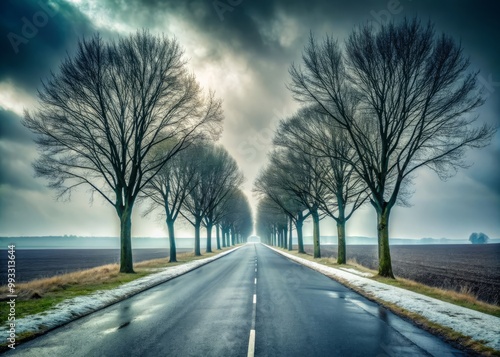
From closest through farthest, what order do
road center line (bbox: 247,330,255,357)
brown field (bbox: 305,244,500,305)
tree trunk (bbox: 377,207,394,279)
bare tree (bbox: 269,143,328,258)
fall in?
road center line (bbox: 247,330,255,357) < brown field (bbox: 305,244,500,305) < tree trunk (bbox: 377,207,394,279) < bare tree (bbox: 269,143,328,258)

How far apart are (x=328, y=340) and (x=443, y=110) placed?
13.9 metres

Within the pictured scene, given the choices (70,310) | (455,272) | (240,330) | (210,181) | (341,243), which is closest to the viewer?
(240,330)

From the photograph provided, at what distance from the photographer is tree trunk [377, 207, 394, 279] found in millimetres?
16672

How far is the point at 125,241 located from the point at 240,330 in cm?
1530

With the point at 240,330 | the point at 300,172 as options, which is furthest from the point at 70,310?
the point at 300,172

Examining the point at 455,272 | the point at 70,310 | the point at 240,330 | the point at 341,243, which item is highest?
the point at 240,330

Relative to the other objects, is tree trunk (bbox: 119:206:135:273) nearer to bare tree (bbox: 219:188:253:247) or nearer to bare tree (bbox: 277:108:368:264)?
bare tree (bbox: 277:108:368:264)

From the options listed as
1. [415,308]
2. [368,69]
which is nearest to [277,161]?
[368,69]

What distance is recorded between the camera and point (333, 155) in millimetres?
21422

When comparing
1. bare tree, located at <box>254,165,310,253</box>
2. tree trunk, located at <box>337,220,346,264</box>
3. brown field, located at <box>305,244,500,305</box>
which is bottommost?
brown field, located at <box>305,244,500,305</box>

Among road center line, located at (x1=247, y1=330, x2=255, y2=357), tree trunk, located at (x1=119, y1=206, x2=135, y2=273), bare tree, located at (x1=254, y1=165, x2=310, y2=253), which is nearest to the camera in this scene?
road center line, located at (x1=247, y1=330, x2=255, y2=357)

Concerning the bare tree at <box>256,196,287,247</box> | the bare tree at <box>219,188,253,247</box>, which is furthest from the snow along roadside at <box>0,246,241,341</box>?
the bare tree at <box>219,188,253,247</box>

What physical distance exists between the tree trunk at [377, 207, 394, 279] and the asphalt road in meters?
Answer: 6.64

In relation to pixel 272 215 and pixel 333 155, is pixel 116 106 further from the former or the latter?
pixel 272 215
